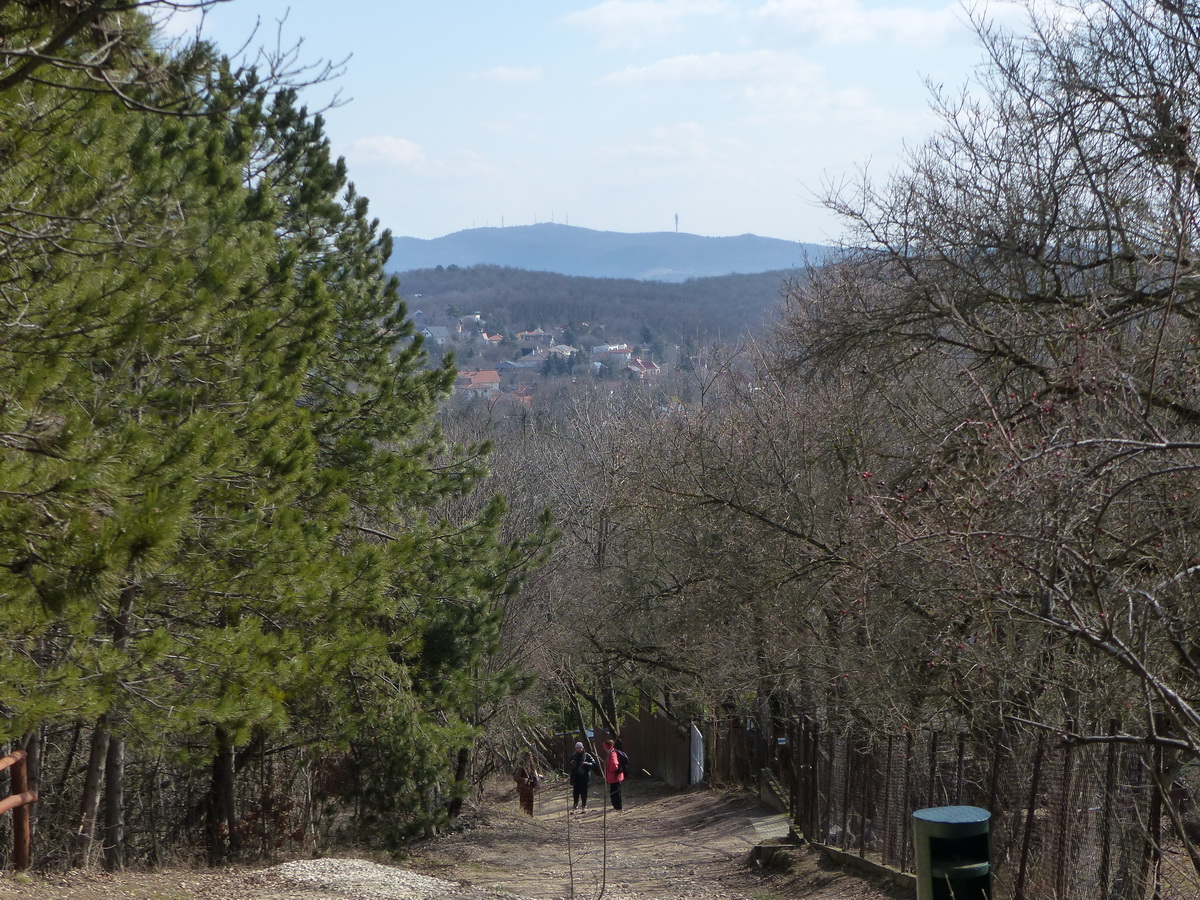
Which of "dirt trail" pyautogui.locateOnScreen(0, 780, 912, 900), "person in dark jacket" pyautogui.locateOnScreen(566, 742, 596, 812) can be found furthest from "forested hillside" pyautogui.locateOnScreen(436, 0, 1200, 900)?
"person in dark jacket" pyautogui.locateOnScreen(566, 742, 596, 812)

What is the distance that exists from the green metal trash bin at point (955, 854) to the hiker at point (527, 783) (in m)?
18.7

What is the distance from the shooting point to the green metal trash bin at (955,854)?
23.6 feet

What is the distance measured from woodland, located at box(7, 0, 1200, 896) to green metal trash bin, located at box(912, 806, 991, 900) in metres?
0.84

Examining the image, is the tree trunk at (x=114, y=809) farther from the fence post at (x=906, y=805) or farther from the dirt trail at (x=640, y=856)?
the fence post at (x=906, y=805)

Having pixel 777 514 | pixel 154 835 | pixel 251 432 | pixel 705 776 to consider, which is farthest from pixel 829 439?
pixel 705 776

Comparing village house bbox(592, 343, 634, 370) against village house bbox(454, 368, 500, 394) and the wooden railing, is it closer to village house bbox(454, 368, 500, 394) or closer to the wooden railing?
village house bbox(454, 368, 500, 394)

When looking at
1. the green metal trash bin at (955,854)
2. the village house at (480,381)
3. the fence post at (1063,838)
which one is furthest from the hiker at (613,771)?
the village house at (480,381)

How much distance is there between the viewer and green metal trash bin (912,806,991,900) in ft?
23.6

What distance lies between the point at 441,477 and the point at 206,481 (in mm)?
7158

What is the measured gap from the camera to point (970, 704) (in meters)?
10.1

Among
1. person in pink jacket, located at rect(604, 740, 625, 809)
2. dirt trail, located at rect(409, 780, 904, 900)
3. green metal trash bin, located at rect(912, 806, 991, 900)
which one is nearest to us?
green metal trash bin, located at rect(912, 806, 991, 900)

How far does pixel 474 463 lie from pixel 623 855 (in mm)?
6639

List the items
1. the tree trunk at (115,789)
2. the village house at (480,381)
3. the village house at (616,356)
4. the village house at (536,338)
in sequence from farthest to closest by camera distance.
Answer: the village house at (536,338)
the village house at (616,356)
the village house at (480,381)
the tree trunk at (115,789)

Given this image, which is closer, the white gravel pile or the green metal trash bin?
the green metal trash bin
